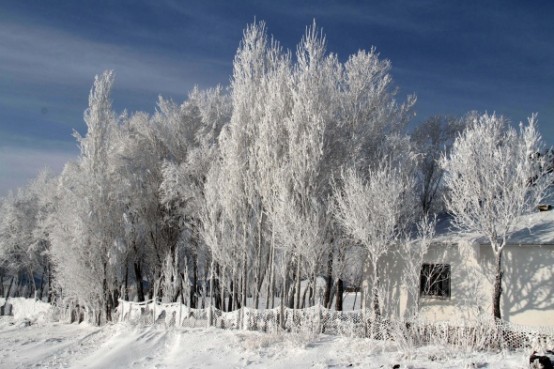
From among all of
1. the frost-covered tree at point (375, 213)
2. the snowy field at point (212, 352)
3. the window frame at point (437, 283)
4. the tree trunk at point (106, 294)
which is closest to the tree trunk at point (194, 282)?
the tree trunk at point (106, 294)

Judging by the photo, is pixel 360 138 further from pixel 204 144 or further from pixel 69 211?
pixel 69 211

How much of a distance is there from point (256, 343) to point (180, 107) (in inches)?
630

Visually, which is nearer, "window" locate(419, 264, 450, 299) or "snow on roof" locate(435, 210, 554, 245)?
"snow on roof" locate(435, 210, 554, 245)

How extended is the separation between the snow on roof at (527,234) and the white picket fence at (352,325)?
12.5 feet

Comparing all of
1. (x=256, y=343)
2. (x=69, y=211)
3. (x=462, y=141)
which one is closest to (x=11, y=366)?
(x=256, y=343)

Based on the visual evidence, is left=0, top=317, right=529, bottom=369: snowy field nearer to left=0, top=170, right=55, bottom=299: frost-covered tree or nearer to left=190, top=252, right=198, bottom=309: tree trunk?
left=190, top=252, right=198, bottom=309: tree trunk

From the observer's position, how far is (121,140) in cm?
2622

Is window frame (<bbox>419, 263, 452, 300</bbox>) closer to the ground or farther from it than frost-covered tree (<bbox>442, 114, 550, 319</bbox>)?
closer to the ground

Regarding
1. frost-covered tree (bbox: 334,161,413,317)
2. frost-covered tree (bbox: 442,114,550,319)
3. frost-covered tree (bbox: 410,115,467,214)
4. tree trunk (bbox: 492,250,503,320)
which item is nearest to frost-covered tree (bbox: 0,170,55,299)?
frost-covered tree (bbox: 410,115,467,214)

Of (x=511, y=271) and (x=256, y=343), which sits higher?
(x=511, y=271)

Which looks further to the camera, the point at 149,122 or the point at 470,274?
the point at 149,122

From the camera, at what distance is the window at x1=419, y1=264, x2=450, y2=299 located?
16.9 m

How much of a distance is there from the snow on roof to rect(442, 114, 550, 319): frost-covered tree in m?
1.09

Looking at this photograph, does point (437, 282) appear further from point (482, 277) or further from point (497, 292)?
point (497, 292)
